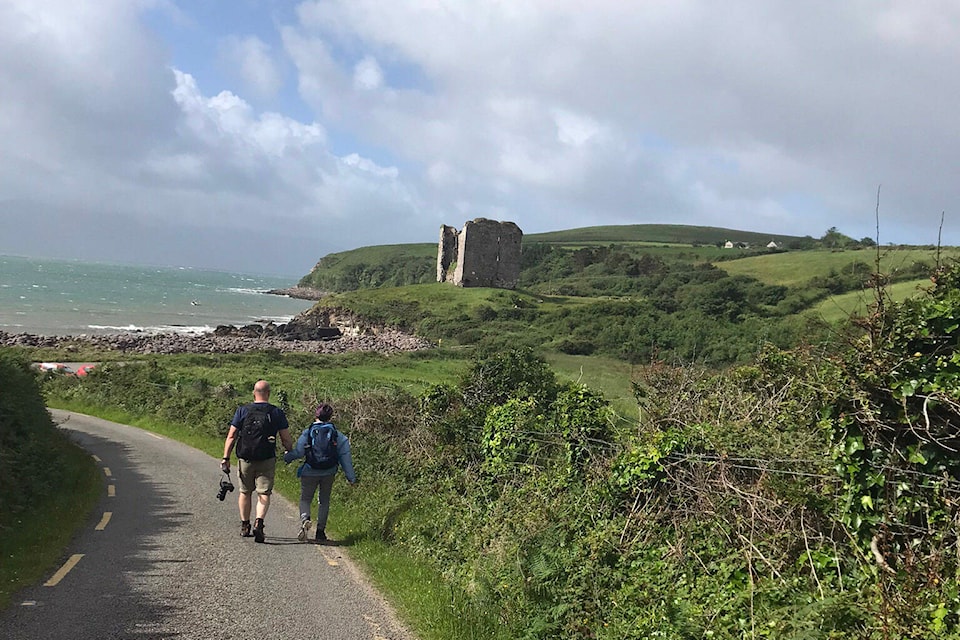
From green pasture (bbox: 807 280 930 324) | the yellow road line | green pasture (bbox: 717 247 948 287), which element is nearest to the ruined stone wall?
green pasture (bbox: 717 247 948 287)

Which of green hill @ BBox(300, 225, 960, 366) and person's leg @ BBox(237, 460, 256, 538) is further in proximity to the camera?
green hill @ BBox(300, 225, 960, 366)

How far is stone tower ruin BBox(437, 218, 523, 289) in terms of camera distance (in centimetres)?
11106

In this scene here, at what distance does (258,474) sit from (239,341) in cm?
7060

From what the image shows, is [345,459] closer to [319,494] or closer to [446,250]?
[319,494]

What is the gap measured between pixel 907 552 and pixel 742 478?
1894 mm

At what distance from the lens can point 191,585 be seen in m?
7.52

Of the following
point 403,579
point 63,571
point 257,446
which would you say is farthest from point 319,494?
point 63,571

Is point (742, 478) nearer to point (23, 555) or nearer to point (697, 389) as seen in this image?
point (697, 389)

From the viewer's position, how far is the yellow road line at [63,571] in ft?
23.9

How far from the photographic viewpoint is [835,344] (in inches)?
269

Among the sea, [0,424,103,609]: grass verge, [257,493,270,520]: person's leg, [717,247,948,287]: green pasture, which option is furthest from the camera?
[717,247,948,287]: green pasture

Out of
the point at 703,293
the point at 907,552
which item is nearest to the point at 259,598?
the point at 907,552

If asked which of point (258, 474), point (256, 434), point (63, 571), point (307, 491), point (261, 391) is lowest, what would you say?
point (63, 571)

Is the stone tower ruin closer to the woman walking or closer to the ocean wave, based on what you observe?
the ocean wave
